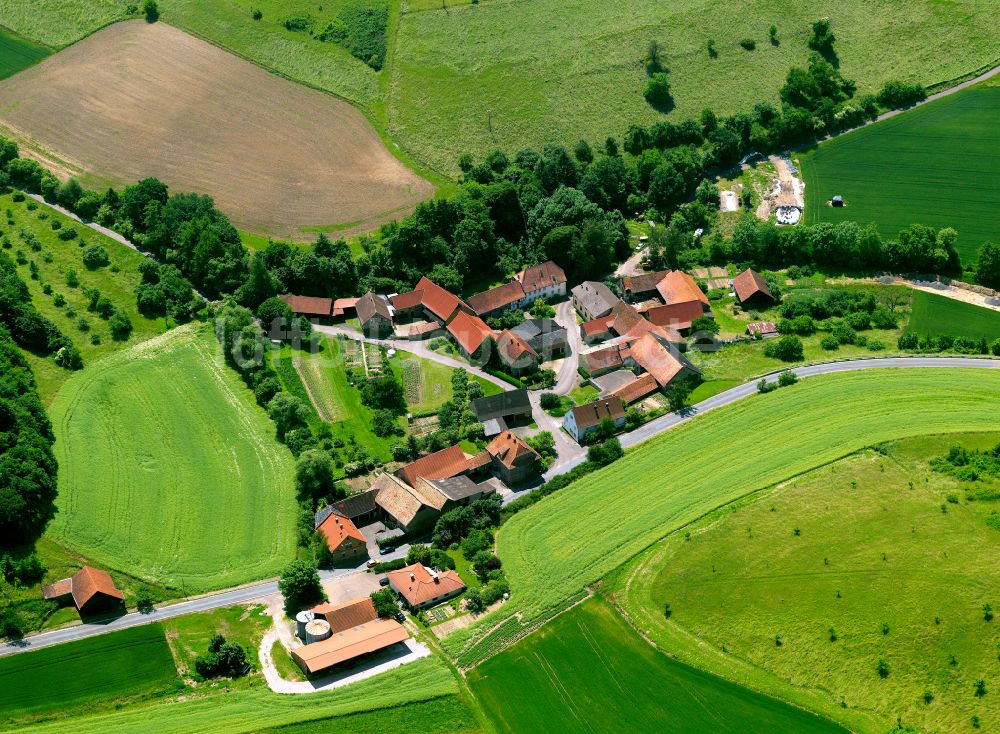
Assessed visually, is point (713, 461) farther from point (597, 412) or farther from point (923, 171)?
point (923, 171)

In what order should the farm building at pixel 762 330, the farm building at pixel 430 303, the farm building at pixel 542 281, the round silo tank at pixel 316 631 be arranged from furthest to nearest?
the farm building at pixel 542 281 < the farm building at pixel 430 303 < the farm building at pixel 762 330 < the round silo tank at pixel 316 631

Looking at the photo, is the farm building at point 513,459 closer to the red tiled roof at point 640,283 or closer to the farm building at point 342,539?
the farm building at point 342,539

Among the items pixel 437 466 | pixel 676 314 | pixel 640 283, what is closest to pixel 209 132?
pixel 640 283

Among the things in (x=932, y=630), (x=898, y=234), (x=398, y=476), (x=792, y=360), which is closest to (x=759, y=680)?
(x=932, y=630)

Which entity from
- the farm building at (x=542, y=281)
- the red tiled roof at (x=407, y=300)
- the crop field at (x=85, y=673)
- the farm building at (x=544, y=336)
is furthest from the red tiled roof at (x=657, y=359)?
the crop field at (x=85, y=673)

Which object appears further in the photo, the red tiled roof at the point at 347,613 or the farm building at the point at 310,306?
the farm building at the point at 310,306

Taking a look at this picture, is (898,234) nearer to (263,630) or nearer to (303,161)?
(303,161)

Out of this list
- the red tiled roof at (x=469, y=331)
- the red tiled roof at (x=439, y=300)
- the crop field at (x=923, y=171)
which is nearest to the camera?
the red tiled roof at (x=469, y=331)
